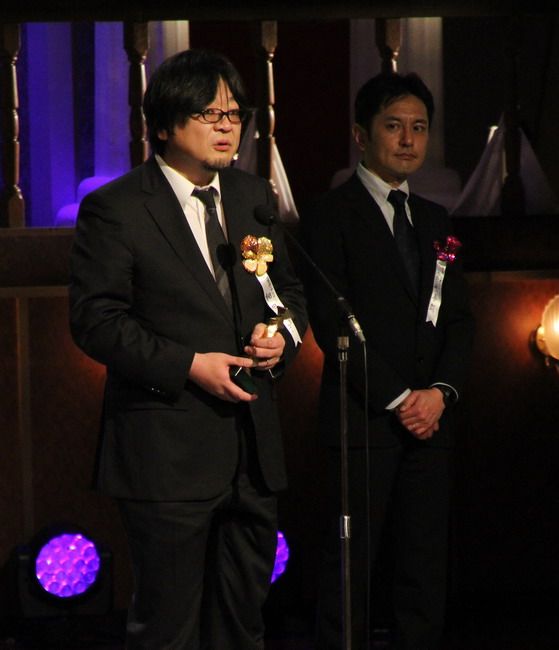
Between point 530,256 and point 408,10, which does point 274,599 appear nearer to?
point 530,256

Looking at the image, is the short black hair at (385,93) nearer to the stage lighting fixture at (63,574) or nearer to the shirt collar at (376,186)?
the shirt collar at (376,186)

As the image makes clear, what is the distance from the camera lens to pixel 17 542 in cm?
407

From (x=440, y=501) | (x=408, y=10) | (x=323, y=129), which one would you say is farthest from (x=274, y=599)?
(x=323, y=129)

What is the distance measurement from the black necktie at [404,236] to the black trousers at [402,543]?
51cm

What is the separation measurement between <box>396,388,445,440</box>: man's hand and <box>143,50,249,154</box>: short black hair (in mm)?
954

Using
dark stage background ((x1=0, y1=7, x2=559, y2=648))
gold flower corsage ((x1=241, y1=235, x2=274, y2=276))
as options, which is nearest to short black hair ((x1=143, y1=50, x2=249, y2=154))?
gold flower corsage ((x1=241, y1=235, x2=274, y2=276))

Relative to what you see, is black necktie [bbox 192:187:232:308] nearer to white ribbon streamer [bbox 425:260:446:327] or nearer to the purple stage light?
white ribbon streamer [bbox 425:260:446:327]

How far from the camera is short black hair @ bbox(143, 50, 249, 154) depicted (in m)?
2.83

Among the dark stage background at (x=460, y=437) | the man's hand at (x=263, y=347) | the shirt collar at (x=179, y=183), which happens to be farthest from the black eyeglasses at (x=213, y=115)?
the dark stage background at (x=460, y=437)

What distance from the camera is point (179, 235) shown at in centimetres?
282

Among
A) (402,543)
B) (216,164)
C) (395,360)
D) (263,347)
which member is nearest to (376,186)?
(395,360)

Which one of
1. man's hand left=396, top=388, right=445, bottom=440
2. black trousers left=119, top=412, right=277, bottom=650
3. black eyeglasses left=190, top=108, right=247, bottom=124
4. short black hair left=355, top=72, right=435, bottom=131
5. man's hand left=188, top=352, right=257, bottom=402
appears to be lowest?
black trousers left=119, top=412, right=277, bottom=650

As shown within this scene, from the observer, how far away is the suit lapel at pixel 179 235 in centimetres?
281

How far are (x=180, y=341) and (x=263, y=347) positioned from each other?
213mm
